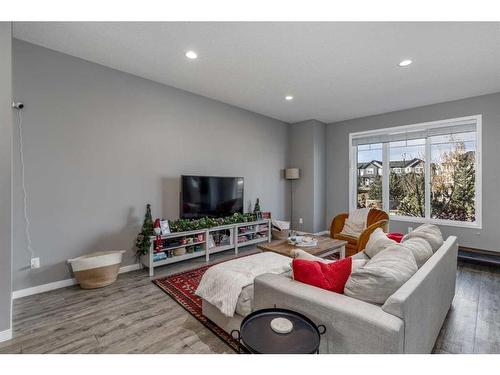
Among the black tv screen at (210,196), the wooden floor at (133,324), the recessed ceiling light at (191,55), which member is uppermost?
the recessed ceiling light at (191,55)

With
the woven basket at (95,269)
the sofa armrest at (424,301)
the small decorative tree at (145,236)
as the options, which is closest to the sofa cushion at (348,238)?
the sofa armrest at (424,301)

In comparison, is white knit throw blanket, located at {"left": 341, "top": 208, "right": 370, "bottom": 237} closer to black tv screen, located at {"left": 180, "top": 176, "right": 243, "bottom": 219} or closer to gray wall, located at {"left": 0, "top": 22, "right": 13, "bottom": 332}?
black tv screen, located at {"left": 180, "top": 176, "right": 243, "bottom": 219}

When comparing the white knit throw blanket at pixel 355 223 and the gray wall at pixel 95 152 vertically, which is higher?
the gray wall at pixel 95 152

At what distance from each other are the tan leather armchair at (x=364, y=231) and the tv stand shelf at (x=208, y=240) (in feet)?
4.23

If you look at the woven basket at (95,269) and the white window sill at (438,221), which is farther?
the white window sill at (438,221)

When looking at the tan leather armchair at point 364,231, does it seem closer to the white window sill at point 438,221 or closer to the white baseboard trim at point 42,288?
the white window sill at point 438,221

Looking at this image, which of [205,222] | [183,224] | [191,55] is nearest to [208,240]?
[205,222]

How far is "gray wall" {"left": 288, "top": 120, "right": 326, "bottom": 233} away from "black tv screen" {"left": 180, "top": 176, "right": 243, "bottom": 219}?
1.86 metres

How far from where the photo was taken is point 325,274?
1520 mm

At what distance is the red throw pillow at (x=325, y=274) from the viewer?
1484 mm

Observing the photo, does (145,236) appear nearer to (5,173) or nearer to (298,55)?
(5,173)

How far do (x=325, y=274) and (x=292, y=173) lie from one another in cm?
424

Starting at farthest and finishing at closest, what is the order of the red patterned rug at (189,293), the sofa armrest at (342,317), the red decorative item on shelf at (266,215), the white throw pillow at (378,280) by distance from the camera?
1. the red decorative item on shelf at (266,215)
2. the red patterned rug at (189,293)
3. the white throw pillow at (378,280)
4. the sofa armrest at (342,317)

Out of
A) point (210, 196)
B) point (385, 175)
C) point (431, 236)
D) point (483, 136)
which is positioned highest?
point (483, 136)
